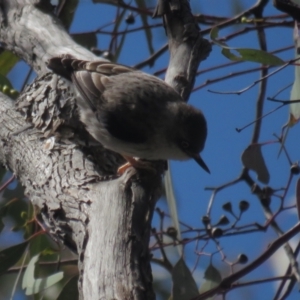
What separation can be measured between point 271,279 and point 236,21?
162cm

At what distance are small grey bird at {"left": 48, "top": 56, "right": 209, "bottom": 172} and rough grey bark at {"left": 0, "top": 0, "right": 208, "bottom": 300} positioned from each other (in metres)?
0.09

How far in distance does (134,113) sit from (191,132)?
0.35m

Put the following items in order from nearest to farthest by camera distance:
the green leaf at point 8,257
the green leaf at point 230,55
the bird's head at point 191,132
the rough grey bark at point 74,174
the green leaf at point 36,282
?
1. the rough grey bark at point 74,174
2. the green leaf at point 230,55
3. the bird's head at point 191,132
4. the green leaf at point 36,282
5. the green leaf at point 8,257

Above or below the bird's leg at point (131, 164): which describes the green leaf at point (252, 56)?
above

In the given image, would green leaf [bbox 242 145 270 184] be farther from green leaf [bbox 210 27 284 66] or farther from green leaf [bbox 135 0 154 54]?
green leaf [bbox 135 0 154 54]

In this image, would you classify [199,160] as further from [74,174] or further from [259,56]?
[74,174]

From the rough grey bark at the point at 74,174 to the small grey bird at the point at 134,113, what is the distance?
92 mm

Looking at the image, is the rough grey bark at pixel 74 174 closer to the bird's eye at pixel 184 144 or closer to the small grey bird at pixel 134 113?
the small grey bird at pixel 134 113

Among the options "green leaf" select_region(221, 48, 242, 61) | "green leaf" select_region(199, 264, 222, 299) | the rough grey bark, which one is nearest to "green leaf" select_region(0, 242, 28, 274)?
the rough grey bark

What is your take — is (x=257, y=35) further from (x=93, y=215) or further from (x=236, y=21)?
(x=93, y=215)

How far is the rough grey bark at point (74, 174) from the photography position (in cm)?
233

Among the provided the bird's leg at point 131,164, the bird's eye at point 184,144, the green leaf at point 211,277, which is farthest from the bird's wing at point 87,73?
the green leaf at point 211,277

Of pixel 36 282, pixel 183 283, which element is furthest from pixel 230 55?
pixel 36 282

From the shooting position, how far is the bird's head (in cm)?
347
